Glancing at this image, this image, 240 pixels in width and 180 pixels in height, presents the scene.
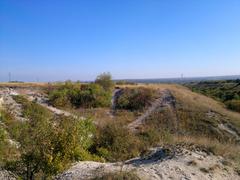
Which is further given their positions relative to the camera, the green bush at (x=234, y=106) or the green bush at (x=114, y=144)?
the green bush at (x=234, y=106)

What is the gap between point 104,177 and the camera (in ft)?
28.0

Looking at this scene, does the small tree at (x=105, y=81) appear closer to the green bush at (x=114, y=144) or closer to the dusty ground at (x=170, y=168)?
the green bush at (x=114, y=144)

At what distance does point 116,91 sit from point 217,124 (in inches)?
691

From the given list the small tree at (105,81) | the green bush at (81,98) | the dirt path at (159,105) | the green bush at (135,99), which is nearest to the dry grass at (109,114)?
the dirt path at (159,105)

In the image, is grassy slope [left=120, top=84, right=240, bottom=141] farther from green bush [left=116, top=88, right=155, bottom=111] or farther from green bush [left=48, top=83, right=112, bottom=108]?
green bush [left=48, top=83, right=112, bottom=108]

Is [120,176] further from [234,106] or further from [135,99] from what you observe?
[234,106]

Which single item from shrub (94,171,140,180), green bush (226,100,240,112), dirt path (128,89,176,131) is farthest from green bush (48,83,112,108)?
shrub (94,171,140,180)

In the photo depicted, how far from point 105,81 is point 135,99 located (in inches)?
354

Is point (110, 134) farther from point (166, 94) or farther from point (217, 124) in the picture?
point (166, 94)

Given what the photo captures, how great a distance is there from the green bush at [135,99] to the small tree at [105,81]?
5.06m

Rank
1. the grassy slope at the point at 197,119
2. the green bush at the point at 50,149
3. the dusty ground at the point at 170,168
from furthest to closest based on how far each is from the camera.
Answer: the grassy slope at the point at 197,119, the dusty ground at the point at 170,168, the green bush at the point at 50,149

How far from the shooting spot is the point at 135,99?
35781mm

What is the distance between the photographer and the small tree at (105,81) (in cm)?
4331

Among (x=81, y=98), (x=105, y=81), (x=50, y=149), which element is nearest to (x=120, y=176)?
(x=50, y=149)
